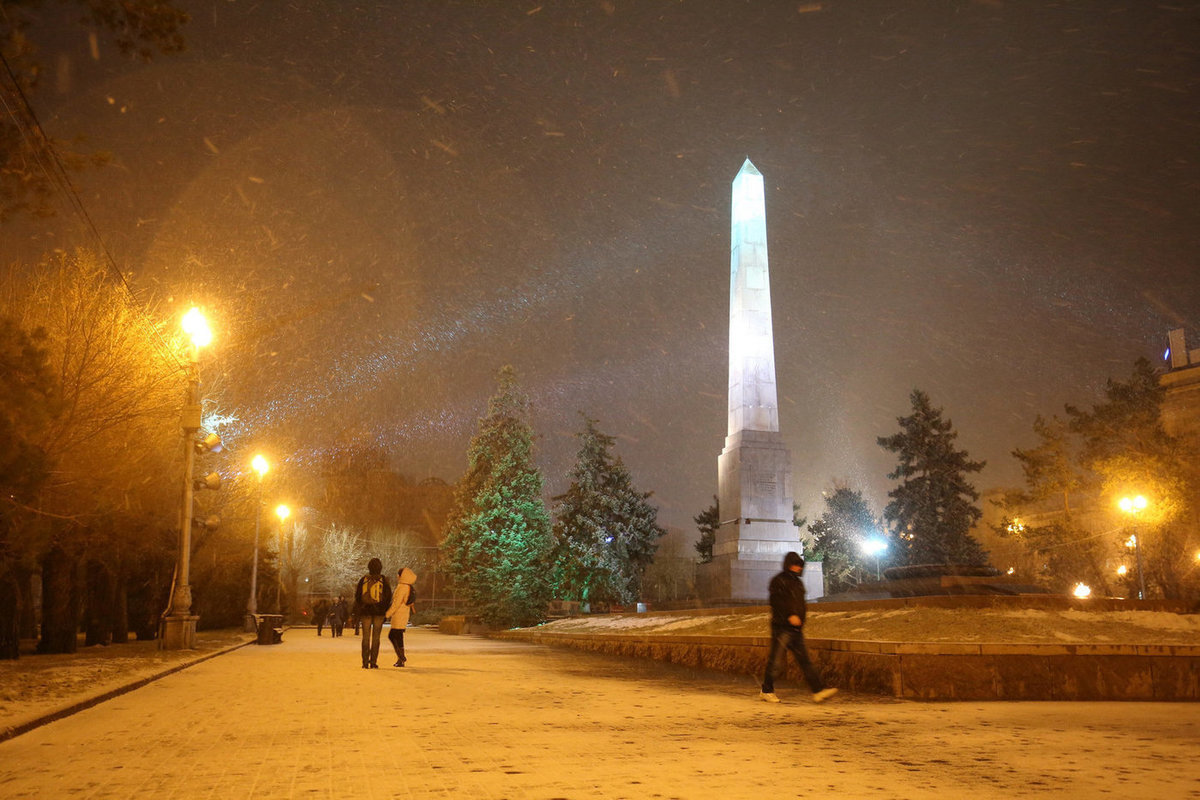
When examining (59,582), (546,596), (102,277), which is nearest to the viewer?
(102,277)

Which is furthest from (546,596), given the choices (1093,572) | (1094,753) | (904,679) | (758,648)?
(1094,753)

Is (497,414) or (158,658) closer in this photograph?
(158,658)

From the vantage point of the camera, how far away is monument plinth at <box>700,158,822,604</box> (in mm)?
29844

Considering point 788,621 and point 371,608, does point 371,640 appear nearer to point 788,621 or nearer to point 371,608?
point 371,608

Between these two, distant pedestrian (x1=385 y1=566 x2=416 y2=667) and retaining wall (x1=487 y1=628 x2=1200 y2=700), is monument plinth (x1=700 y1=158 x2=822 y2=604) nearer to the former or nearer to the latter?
distant pedestrian (x1=385 y1=566 x2=416 y2=667)

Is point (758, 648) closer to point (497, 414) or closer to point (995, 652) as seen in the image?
point (995, 652)

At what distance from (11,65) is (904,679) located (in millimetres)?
10390

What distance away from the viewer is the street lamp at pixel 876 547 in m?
58.2

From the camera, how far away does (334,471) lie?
229ft

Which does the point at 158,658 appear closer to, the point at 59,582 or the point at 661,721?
the point at 59,582

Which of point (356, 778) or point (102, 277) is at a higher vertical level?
point (102, 277)

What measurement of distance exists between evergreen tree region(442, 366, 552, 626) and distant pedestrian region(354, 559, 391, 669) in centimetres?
2620

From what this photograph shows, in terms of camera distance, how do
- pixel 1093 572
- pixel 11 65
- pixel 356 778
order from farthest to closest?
pixel 1093 572 → pixel 11 65 → pixel 356 778

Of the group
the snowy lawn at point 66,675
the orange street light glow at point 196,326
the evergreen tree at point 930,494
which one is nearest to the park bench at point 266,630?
the snowy lawn at point 66,675
